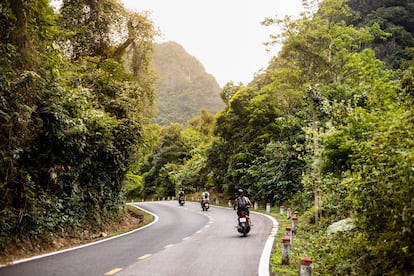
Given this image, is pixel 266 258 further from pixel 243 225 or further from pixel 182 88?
pixel 182 88

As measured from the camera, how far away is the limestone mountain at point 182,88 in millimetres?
109438

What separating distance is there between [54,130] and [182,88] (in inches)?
4593

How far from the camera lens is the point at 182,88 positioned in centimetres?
12675

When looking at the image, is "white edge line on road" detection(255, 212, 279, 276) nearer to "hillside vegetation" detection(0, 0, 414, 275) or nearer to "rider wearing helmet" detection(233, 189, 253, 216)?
"hillside vegetation" detection(0, 0, 414, 275)

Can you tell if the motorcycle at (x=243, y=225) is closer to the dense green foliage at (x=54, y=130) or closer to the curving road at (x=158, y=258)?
the curving road at (x=158, y=258)

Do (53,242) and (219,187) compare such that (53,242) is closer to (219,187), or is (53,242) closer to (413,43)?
(219,187)

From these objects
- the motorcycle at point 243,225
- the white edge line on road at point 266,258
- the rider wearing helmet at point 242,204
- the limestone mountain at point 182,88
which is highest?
the limestone mountain at point 182,88

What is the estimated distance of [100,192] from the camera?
16.9 m

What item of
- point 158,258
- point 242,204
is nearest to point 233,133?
point 242,204

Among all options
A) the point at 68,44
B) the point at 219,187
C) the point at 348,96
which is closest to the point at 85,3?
the point at 68,44

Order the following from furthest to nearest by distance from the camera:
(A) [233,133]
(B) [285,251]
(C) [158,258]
Answer: (A) [233,133] < (C) [158,258] < (B) [285,251]

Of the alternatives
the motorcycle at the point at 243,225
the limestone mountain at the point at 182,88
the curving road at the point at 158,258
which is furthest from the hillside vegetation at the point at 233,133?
the limestone mountain at the point at 182,88

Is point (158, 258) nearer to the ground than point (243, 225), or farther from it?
nearer to the ground

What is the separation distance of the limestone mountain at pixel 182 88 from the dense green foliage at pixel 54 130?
7585 centimetres
